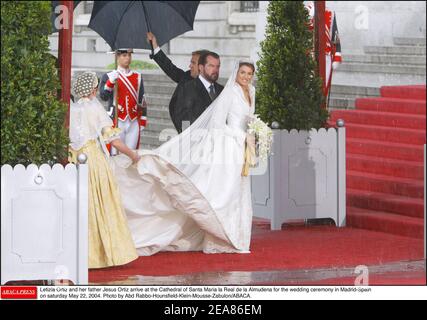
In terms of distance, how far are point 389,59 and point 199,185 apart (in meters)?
8.35

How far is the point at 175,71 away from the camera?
1698 cm

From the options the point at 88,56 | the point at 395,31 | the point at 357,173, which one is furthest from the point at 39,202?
the point at 88,56

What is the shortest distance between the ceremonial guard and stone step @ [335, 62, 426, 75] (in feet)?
17.5

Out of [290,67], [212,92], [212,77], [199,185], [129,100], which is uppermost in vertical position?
[290,67]

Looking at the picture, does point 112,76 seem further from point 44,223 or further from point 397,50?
point 397,50

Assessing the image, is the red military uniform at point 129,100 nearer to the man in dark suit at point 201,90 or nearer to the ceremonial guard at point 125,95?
the ceremonial guard at point 125,95

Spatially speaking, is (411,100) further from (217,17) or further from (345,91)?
(217,17)

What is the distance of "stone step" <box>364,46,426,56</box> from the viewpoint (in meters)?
22.3

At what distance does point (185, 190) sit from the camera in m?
14.5

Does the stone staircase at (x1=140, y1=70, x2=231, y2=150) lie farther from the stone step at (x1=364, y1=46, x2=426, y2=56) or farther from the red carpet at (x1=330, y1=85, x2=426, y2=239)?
the red carpet at (x1=330, y1=85, x2=426, y2=239)

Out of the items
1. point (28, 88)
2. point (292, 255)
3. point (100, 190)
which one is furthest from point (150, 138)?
point (28, 88)

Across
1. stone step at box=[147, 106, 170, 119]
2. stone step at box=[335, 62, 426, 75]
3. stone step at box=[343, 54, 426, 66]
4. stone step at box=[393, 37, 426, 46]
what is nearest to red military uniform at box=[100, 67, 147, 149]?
stone step at box=[147, 106, 170, 119]

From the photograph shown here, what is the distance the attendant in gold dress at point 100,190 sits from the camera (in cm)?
1339

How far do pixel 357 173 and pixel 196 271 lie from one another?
5186 mm
